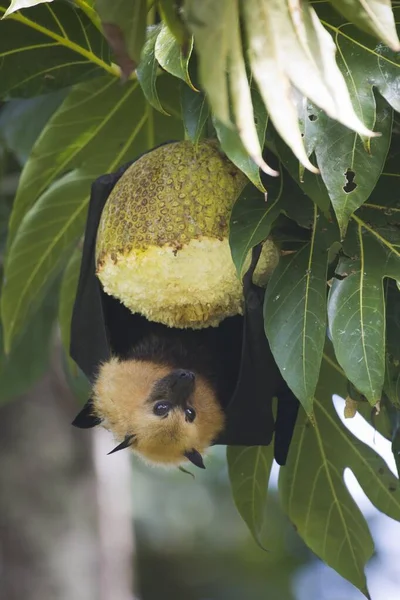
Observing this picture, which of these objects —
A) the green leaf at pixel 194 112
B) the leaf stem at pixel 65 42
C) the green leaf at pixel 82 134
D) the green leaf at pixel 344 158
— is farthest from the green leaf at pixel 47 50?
the green leaf at pixel 344 158

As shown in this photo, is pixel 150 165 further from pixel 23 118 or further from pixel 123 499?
pixel 123 499

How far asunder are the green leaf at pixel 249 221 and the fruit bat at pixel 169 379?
344mm

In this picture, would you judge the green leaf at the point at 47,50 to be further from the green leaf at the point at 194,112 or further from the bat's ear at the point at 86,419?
the bat's ear at the point at 86,419

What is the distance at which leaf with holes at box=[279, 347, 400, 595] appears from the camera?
7.94 feet

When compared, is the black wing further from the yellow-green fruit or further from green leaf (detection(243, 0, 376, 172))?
green leaf (detection(243, 0, 376, 172))

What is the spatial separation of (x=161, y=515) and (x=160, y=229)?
20.9ft

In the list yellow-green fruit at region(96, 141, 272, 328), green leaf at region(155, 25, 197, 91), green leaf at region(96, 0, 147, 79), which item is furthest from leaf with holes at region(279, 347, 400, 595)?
green leaf at region(96, 0, 147, 79)

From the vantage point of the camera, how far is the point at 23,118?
127 inches

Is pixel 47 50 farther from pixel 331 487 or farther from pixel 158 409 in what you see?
pixel 331 487

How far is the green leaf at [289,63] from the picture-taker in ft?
3.46

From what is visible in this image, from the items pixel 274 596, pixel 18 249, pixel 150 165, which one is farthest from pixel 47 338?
pixel 274 596

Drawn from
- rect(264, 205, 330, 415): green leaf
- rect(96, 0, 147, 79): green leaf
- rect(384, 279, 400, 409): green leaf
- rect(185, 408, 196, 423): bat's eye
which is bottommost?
rect(185, 408, 196, 423): bat's eye

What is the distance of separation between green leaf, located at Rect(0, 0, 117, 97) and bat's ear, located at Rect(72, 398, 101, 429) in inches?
30.5

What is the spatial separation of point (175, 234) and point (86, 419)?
0.79 m
